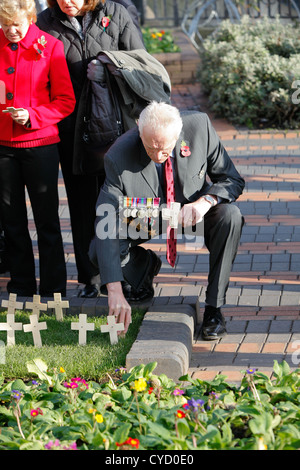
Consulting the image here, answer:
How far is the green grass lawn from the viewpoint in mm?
3831

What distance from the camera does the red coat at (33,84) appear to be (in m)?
4.46

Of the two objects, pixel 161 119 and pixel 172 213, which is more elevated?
pixel 161 119

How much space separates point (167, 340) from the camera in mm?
3920

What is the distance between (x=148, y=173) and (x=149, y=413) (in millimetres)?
1445

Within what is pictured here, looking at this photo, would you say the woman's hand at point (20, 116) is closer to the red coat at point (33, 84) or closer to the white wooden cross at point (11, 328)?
the red coat at point (33, 84)

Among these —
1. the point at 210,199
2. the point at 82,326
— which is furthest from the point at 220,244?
the point at 82,326

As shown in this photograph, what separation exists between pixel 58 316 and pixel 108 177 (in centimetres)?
78

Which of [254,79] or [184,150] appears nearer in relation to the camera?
[184,150]

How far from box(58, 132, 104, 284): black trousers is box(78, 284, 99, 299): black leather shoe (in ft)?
0.11

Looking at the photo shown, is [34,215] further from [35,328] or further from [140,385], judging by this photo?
[140,385]

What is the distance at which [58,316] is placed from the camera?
4352 millimetres

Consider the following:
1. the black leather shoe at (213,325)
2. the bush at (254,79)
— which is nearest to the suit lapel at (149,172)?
the black leather shoe at (213,325)

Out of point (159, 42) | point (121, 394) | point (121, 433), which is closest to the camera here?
point (121, 433)
